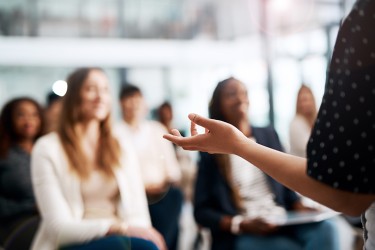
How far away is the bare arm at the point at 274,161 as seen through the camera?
2.22 feet

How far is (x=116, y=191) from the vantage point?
6.30 feet

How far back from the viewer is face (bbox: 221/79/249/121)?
6.75 ft

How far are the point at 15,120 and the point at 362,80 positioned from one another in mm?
2603

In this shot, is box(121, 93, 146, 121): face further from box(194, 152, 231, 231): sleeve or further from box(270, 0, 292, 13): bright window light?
box(270, 0, 292, 13): bright window light

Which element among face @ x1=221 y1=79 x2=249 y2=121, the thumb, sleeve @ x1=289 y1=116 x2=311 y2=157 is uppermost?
the thumb

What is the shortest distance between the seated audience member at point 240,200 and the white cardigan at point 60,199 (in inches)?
13.0

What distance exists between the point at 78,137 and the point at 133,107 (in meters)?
1.57

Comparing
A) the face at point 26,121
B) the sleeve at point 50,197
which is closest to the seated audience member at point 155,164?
the face at point 26,121

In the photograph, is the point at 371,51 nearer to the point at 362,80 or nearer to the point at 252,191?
the point at 362,80

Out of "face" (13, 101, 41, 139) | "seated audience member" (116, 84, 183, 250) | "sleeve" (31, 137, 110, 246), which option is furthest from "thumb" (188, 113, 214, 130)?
"face" (13, 101, 41, 139)

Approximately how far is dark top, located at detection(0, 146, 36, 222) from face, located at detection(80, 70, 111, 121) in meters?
0.85

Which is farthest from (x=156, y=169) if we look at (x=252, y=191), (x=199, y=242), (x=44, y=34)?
(x=44, y=34)

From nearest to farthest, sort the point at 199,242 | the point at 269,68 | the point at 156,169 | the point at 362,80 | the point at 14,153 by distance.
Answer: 1. the point at 362,80
2. the point at 14,153
3. the point at 156,169
4. the point at 199,242
5. the point at 269,68

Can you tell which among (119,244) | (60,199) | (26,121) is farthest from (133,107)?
(119,244)
